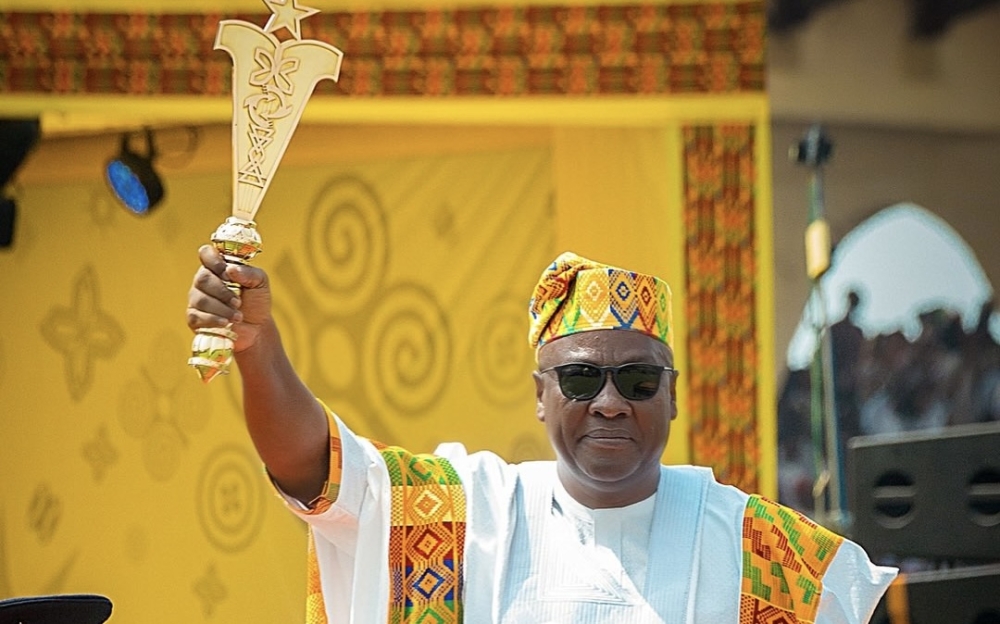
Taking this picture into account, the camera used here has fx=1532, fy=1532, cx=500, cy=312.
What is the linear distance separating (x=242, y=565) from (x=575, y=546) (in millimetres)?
4170

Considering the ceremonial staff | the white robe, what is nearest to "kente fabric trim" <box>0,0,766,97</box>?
the white robe

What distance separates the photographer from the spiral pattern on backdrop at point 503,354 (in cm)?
641

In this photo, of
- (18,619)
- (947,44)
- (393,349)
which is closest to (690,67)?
(947,44)

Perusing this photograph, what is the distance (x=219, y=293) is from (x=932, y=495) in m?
2.19

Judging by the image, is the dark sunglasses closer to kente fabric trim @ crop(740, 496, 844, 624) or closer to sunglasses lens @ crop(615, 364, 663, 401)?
sunglasses lens @ crop(615, 364, 663, 401)

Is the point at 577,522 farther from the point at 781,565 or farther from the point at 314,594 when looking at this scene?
the point at 314,594

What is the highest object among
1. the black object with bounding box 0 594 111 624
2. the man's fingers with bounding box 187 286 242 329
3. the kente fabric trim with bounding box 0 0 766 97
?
the kente fabric trim with bounding box 0 0 766 97

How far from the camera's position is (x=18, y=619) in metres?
2.57

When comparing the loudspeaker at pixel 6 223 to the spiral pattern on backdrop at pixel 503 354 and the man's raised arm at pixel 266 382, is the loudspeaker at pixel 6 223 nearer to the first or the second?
the spiral pattern on backdrop at pixel 503 354

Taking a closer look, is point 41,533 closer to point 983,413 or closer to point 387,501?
point 983,413

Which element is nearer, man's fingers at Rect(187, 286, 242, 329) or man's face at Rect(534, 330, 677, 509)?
man's fingers at Rect(187, 286, 242, 329)

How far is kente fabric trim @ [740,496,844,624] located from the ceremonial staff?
1004 mm

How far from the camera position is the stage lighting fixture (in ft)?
19.7

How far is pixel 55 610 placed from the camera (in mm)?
2602
